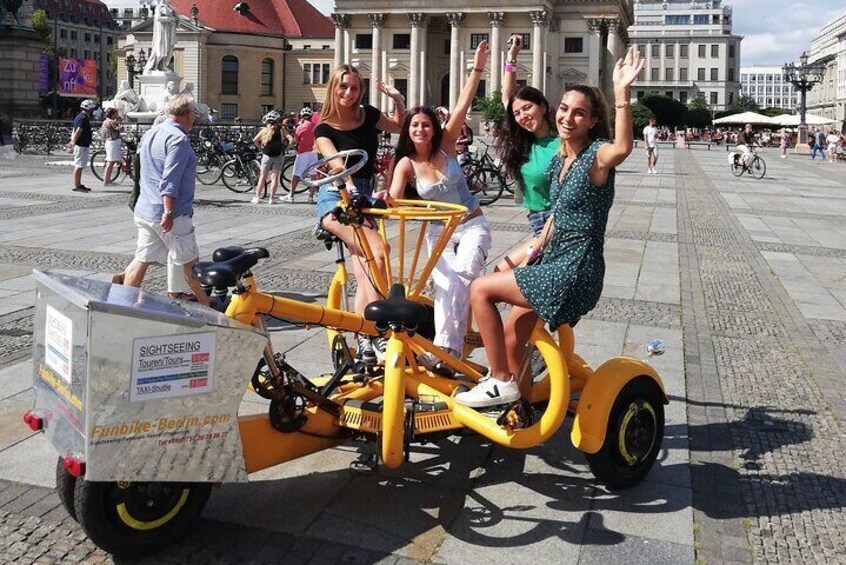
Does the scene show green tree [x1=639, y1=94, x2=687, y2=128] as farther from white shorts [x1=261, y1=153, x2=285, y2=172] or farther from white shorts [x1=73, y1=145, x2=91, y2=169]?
white shorts [x1=73, y1=145, x2=91, y2=169]

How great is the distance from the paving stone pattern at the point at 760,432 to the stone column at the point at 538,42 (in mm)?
75022

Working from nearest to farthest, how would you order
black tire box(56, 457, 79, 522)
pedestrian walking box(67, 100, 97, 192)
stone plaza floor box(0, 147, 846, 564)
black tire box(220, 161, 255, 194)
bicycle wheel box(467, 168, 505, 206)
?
black tire box(56, 457, 79, 522), stone plaza floor box(0, 147, 846, 564), bicycle wheel box(467, 168, 505, 206), pedestrian walking box(67, 100, 97, 192), black tire box(220, 161, 255, 194)

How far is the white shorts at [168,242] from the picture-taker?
693 centimetres

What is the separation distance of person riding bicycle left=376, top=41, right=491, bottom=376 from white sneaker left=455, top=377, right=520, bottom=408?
0.72 meters

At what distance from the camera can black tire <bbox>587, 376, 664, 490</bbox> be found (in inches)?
170

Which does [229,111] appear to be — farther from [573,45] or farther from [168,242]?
[168,242]

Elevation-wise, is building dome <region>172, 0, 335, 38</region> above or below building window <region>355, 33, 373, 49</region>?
above

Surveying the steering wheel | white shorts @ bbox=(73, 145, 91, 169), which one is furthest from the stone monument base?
the steering wheel

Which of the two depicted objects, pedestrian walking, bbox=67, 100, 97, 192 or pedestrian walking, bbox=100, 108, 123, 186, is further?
pedestrian walking, bbox=100, 108, 123, 186

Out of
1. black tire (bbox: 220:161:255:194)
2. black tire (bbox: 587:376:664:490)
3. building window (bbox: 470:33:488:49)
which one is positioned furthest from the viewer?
building window (bbox: 470:33:488:49)

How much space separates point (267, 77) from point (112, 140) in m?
71.9

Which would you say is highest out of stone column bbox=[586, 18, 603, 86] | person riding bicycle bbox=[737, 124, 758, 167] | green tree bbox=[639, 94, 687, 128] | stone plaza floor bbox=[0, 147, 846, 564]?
stone column bbox=[586, 18, 603, 86]

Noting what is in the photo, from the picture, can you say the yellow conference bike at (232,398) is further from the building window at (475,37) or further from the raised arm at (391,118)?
the building window at (475,37)

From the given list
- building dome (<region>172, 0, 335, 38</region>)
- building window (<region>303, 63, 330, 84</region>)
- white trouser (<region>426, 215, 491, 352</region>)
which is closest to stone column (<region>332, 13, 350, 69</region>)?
building window (<region>303, 63, 330, 84</region>)
